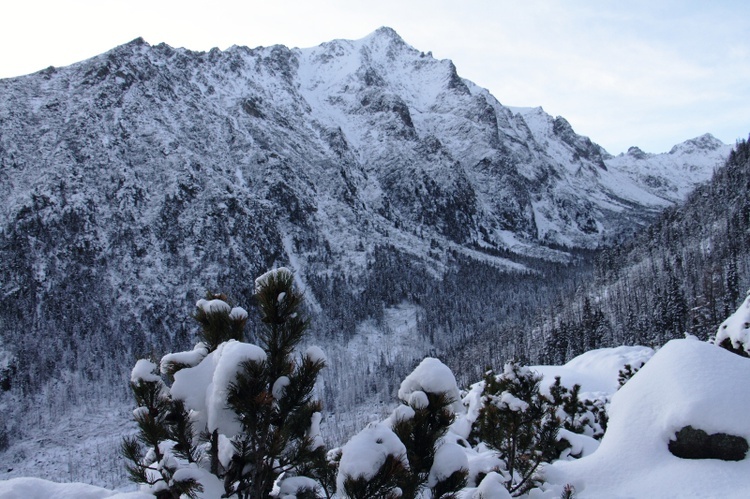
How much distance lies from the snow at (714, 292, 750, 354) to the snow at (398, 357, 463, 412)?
65.5 feet

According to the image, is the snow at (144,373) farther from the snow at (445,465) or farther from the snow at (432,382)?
the snow at (445,465)

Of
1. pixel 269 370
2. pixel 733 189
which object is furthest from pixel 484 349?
pixel 269 370

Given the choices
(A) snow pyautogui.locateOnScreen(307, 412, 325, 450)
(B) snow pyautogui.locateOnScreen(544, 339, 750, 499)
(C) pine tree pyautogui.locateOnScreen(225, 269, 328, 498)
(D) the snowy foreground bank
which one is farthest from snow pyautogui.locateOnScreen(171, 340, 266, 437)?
(B) snow pyautogui.locateOnScreen(544, 339, 750, 499)

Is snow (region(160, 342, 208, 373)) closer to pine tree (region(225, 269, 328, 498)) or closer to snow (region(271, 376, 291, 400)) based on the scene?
pine tree (region(225, 269, 328, 498))

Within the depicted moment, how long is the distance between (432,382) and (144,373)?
4.06m

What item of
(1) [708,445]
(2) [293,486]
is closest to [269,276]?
(2) [293,486]

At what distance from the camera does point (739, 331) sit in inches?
850

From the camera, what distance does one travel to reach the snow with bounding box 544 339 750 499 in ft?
37.1

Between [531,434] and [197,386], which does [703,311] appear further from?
[197,386]

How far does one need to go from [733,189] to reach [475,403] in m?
155

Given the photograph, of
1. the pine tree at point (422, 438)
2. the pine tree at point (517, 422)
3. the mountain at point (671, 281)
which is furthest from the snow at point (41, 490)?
the mountain at point (671, 281)

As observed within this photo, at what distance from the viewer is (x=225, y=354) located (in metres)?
5.84

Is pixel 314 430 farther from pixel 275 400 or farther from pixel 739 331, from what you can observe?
pixel 739 331

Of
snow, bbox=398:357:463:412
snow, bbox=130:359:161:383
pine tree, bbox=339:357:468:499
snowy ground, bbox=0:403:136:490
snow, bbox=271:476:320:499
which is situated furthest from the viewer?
snowy ground, bbox=0:403:136:490
